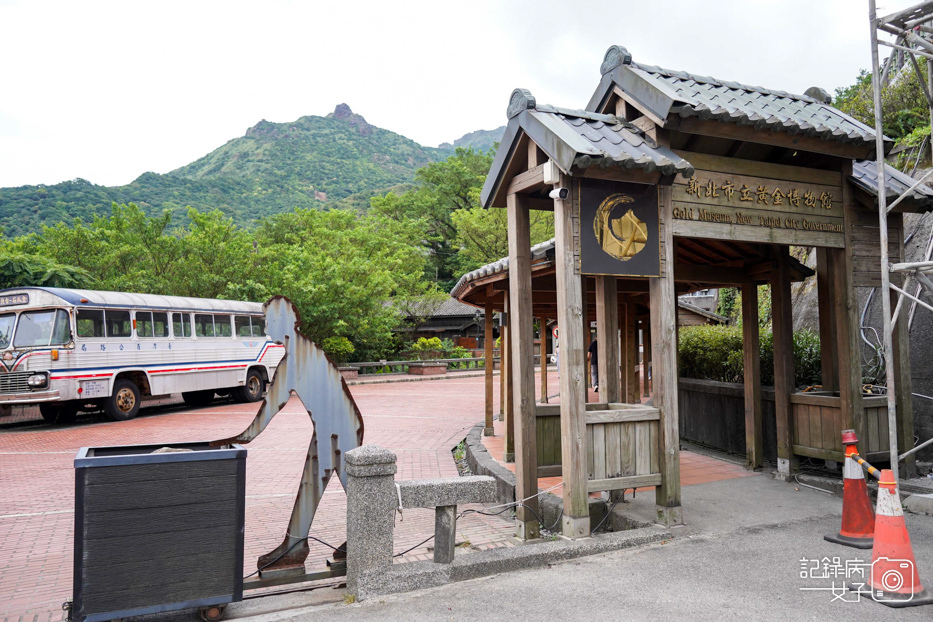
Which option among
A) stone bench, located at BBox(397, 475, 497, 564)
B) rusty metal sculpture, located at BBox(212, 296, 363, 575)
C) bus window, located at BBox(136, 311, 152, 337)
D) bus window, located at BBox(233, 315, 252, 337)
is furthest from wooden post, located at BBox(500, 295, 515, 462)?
bus window, located at BBox(233, 315, 252, 337)

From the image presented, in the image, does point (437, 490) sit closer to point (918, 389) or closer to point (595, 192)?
point (595, 192)

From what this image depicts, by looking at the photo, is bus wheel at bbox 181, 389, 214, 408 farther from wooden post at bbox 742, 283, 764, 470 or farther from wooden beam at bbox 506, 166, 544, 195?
wooden post at bbox 742, 283, 764, 470

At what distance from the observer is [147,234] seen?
24312mm

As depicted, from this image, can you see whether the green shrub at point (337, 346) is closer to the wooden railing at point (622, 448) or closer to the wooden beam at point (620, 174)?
the wooden railing at point (622, 448)

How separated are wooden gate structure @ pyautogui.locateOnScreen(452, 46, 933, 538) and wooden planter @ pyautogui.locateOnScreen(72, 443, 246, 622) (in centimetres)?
248

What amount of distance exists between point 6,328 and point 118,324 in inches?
84.3

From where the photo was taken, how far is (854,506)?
15.7 feet

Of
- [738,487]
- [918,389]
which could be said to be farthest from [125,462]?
[918,389]

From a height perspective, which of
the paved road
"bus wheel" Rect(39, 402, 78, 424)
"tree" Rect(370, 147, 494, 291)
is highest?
"tree" Rect(370, 147, 494, 291)

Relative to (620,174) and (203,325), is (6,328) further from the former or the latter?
(620,174)

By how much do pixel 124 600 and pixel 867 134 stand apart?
23.0 ft

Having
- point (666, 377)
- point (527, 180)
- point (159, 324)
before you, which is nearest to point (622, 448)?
point (666, 377)

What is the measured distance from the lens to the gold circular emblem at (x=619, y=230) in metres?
5.14

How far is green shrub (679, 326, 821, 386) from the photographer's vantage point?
823cm
